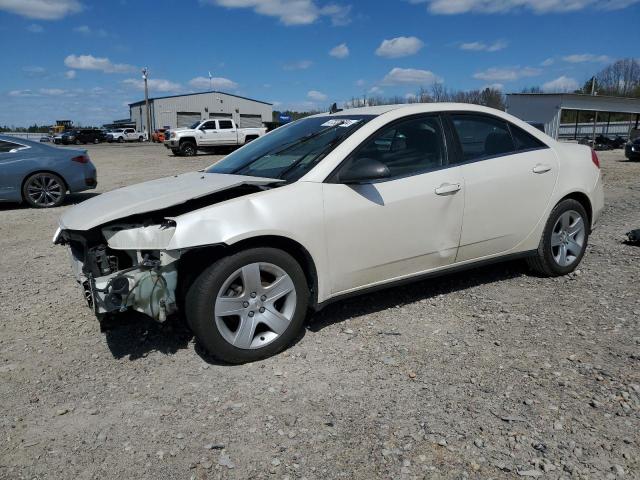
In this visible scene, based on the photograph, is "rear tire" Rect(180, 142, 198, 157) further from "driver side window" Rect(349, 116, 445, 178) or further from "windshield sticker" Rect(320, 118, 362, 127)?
"driver side window" Rect(349, 116, 445, 178)

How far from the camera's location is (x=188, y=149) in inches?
1032

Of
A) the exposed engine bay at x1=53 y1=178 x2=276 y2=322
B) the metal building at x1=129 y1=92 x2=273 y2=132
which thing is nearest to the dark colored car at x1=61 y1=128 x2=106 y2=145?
the metal building at x1=129 y1=92 x2=273 y2=132

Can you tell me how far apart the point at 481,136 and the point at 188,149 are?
23.6m

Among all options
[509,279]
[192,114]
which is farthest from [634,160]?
[192,114]

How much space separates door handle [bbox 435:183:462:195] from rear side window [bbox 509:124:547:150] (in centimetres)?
94

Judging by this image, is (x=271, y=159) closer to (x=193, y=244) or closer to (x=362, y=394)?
(x=193, y=244)

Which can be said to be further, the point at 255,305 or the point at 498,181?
the point at 498,181

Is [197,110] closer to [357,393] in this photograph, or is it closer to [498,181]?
[498,181]

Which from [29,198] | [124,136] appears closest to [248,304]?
[29,198]

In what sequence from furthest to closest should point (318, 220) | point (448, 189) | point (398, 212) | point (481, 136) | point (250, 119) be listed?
1. point (250, 119)
2. point (481, 136)
3. point (448, 189)
4. point (398, 212)
5. point (318, 220)

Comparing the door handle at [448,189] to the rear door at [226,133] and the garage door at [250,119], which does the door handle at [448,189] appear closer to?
the rear door at [226,133]

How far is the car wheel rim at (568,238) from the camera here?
4746mm

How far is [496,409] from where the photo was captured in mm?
2816

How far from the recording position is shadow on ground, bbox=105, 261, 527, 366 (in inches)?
145
